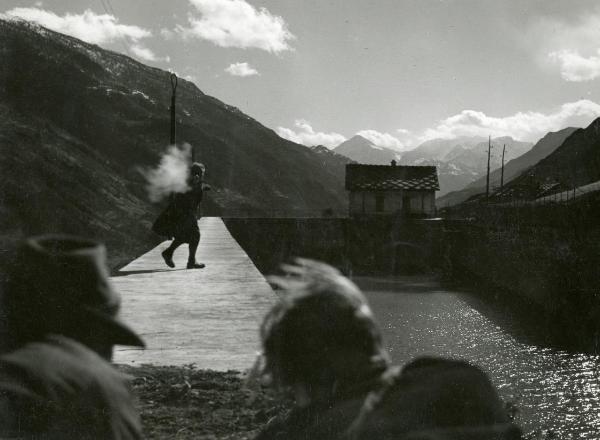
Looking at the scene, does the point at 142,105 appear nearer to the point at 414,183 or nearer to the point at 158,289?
the point at 414,183

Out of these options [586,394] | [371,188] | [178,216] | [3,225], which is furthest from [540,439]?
[3,225]

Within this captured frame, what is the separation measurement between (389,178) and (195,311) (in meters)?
40.9

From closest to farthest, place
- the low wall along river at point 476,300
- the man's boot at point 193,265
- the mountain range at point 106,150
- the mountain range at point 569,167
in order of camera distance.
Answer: the man's boot at point 193,265
the low wall along river at point 476,300
the mountain range at point 569,167
the mountain range at point 106,150

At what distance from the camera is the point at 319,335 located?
40.9 inches

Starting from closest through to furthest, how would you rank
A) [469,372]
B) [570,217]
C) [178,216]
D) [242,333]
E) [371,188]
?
1. [469,372]
2. [242,333]
3. [178,216]
4. [570,217]
5. [371,188]

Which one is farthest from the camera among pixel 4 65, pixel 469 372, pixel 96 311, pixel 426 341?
pixel 4 65

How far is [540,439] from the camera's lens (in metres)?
11.8

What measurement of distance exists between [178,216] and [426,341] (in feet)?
47.2

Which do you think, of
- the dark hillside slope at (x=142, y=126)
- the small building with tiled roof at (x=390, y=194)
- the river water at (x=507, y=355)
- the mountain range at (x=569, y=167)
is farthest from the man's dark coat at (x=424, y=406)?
the dark hillside slope at (x=142, y=126)

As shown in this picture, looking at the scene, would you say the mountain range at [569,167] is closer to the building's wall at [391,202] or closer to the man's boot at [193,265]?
the building's wall at [391,202]

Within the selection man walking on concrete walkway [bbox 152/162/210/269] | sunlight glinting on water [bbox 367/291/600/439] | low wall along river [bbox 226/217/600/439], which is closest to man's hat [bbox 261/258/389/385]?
low wall along river [bbox 226/217/600/439]

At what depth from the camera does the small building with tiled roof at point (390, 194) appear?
44.9 m

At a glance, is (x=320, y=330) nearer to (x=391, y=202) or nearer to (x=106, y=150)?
(x=391, y=202)

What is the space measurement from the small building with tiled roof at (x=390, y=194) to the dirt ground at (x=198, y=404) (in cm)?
4129
